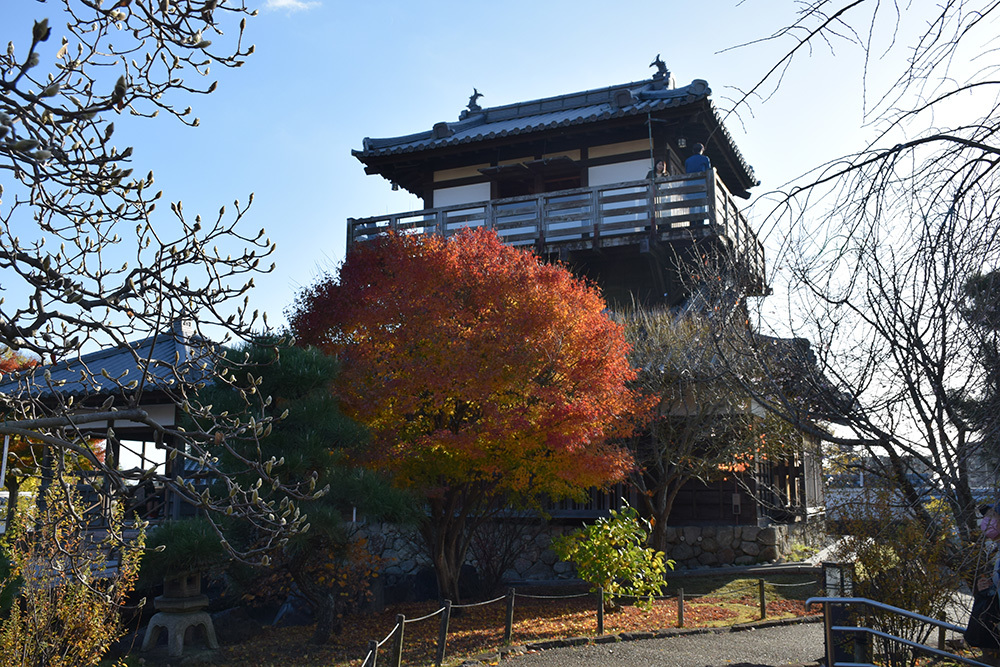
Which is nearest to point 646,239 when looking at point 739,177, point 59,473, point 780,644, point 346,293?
point 739,177

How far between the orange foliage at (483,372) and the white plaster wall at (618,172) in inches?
335

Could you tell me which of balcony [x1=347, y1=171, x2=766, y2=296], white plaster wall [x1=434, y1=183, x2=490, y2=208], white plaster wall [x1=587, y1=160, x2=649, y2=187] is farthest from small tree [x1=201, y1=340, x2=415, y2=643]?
white plaster wall [x1=434, y1=183, x2=490, y2=208]

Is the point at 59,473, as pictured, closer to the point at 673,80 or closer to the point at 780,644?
the point at 780,644

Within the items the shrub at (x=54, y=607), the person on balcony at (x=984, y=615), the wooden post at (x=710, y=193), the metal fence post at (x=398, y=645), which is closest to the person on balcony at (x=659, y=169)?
the wooden post at (x=710, y=193)

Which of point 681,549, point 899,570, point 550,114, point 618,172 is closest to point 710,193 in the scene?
point 618,172

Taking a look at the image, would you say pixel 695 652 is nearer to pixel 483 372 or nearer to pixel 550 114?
pixel 483 372

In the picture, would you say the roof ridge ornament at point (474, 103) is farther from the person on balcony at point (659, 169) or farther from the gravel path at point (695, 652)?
the gravel path at point (695, 652)

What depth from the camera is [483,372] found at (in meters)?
11.2

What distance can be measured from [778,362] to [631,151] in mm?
13144

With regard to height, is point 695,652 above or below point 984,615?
below

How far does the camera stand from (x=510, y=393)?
11.8m

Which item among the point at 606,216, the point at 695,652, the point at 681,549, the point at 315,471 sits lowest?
the point at 695,652

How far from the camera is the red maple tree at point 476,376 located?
11383 mm

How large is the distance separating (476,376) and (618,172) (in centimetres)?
1135
